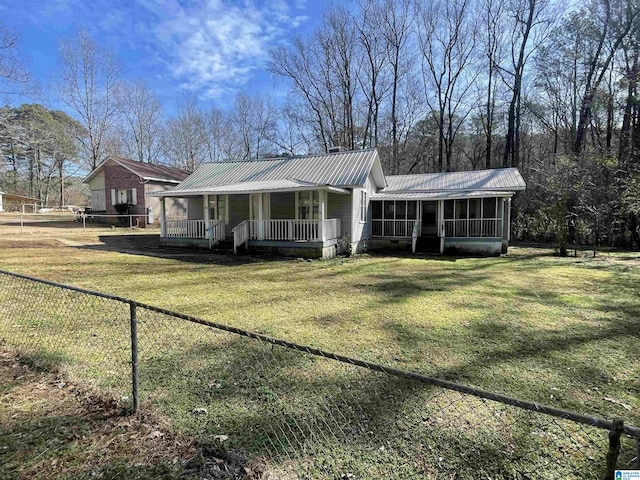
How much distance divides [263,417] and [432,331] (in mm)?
3173

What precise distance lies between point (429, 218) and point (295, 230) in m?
8.35

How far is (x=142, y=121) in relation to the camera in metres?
38.0

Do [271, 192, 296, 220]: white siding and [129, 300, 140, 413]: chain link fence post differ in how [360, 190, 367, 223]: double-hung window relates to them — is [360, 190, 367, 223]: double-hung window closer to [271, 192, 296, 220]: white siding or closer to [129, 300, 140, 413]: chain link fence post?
[271, 192, 296, 220]: white siding

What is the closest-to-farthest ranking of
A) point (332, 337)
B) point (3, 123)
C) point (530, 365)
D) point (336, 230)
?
point (530, 365) < point (332, 337) < point (3, 123) < point (336, 230)

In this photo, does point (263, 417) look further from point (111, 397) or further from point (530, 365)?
point (530, 365)

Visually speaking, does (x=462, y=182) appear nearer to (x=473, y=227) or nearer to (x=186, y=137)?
(x=473, y=227)

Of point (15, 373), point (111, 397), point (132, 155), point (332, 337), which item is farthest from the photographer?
point (132, 155)

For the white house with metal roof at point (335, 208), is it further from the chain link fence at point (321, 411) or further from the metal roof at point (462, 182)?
the chain link fence at point (321, 411)

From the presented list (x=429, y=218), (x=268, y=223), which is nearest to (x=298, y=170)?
(x=268, y=223)

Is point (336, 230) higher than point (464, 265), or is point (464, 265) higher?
point (336, 230)

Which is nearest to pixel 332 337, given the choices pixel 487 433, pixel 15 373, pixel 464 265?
pixel 487 433

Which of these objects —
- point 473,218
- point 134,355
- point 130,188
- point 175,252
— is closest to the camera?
point 134,355

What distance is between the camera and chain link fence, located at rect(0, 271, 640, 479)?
245cm

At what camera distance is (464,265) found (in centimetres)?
1205
